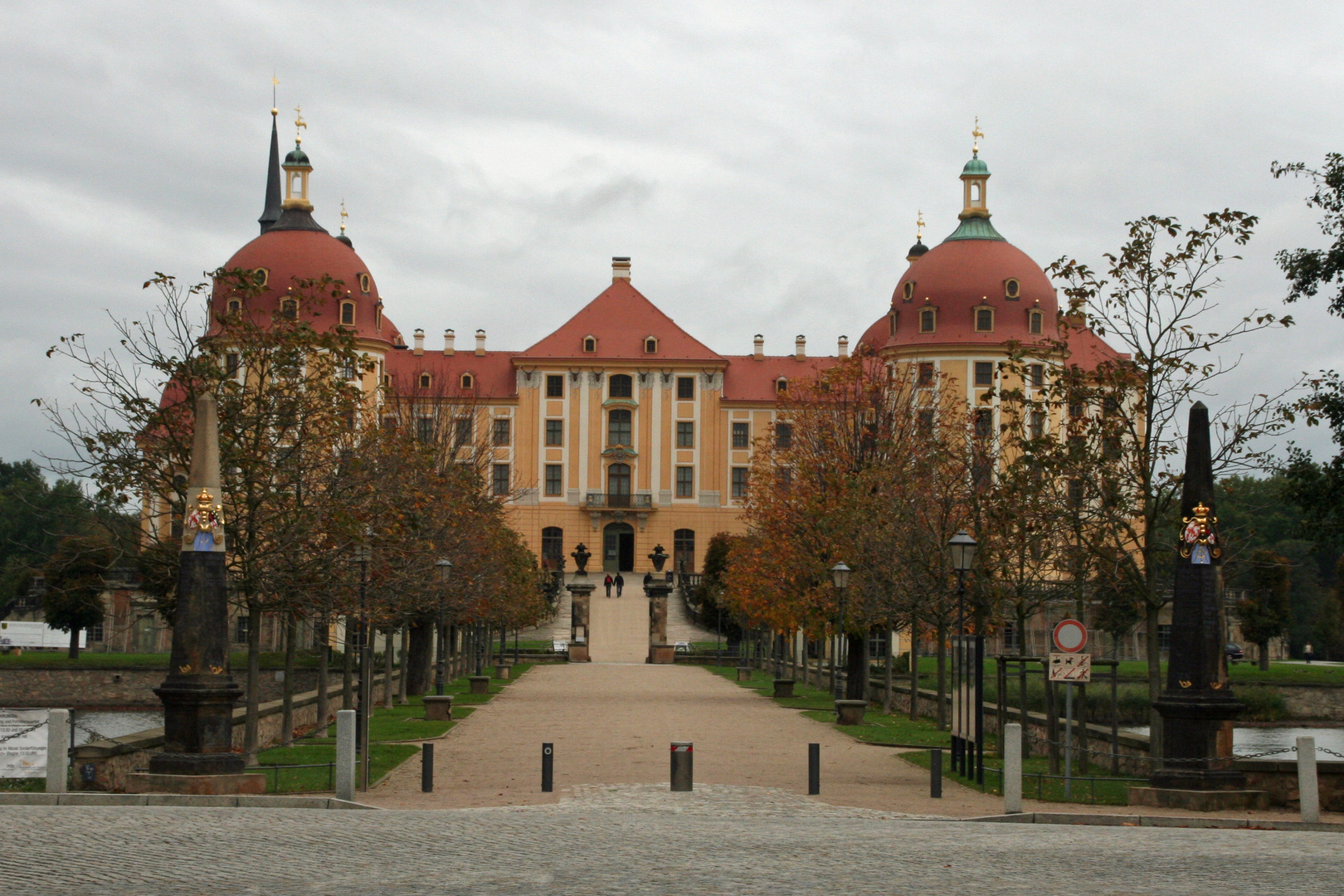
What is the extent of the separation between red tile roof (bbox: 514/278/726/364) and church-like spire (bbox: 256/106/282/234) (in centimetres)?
Result: 1763

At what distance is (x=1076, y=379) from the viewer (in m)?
21.2

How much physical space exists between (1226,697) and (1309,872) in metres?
6.46

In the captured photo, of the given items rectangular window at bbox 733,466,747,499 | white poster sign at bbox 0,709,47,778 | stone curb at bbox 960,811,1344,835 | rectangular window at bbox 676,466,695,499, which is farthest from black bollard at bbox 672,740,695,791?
rectangular window at bbox 733,466,747,499

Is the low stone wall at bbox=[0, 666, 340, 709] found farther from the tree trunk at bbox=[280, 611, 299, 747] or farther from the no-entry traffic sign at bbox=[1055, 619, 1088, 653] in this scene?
the no-entry traffic sign at bbox=[1055, 619, 1088, 653]

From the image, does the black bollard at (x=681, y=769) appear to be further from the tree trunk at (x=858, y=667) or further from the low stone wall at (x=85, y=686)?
the low stone wall at (x=85, y=686)

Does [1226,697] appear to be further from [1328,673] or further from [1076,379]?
[1328,673]

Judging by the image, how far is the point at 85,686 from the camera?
5541 cm

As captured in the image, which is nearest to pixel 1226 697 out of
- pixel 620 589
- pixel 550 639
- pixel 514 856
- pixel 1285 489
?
pixel 514 856

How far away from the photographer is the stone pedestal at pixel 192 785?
16922 millimetres

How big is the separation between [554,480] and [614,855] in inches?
2993

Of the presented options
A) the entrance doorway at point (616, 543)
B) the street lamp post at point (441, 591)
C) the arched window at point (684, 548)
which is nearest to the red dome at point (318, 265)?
the entrance doorway at point (616, 543)

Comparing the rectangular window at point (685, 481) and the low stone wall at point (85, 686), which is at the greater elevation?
the rectangular window at point (685, 481)

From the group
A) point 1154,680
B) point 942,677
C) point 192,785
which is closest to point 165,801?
point 192,785

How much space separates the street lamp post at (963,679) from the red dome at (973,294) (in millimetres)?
57008
